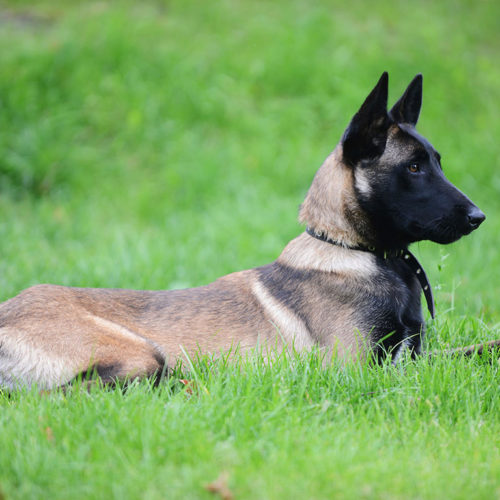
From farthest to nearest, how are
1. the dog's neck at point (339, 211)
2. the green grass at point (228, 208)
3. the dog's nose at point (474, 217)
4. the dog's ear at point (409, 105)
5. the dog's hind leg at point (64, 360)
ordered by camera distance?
the dog's ear at point (409, 105) → the dog's neck at point (339, 211) → the dog's nose at point (474, 217) → the dog's hind leg at point (64, 360) → the green grass at point (228, 208)

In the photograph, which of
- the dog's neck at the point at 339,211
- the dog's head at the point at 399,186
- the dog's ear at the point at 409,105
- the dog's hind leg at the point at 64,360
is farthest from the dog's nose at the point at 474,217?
the dog's hind leg at the point at 64,360

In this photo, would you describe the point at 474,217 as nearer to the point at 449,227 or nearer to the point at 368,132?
the point at 449,227

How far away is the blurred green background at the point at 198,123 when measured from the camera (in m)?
5.85

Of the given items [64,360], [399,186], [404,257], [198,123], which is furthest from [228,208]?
[64,360]

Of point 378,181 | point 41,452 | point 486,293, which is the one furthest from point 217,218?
point 41,452

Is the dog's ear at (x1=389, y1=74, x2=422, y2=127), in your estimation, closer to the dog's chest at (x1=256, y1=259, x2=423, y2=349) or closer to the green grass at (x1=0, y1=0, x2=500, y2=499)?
the dog's chest at (x1=256, y1=259, x2=423, y2=349)

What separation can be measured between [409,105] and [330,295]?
47.6 inches

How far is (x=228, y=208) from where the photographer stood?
6.94 m

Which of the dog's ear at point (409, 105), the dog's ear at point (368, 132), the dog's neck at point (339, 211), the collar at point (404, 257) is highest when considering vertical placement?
the dog's ear at point (409, 105)

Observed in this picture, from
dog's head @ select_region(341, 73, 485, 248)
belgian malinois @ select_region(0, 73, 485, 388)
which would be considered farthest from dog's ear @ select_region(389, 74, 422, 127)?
dog's head @ select_region(341, 73, 485, 248)

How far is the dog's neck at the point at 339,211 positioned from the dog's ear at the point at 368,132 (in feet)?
0.31

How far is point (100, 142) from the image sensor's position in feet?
26.5

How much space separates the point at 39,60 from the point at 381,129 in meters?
6.61

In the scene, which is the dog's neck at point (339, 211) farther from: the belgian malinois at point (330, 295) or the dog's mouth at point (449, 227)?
the dog's mouth at point (449, 227)
